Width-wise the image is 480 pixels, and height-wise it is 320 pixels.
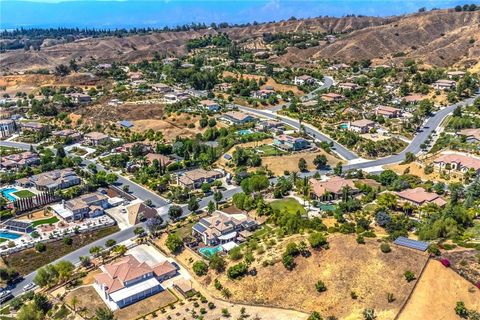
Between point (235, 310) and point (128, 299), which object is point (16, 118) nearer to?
point (128, 299)

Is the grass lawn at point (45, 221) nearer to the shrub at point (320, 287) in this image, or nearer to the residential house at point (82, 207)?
the residential house at point (82, 207)

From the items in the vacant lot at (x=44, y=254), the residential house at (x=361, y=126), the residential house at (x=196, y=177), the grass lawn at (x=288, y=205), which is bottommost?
the vacant lot at (x=44, y=254)

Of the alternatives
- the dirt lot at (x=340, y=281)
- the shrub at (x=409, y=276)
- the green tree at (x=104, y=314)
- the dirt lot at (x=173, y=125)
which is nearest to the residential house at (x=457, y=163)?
the dirt lot at (x=340, y=281)

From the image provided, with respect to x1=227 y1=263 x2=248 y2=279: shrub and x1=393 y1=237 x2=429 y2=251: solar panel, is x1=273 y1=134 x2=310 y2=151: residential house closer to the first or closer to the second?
x1=393 y1=237 x2=429 y2=251: solar panel

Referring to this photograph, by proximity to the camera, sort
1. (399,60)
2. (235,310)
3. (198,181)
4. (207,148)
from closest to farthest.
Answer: (235,310), (198,181), (207,148), (399,60)

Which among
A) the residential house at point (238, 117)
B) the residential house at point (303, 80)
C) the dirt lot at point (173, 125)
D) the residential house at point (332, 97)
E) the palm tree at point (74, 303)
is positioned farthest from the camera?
the residential house at point (303, 80)

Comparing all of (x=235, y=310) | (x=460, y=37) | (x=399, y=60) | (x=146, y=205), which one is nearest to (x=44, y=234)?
(x=146, y=205)

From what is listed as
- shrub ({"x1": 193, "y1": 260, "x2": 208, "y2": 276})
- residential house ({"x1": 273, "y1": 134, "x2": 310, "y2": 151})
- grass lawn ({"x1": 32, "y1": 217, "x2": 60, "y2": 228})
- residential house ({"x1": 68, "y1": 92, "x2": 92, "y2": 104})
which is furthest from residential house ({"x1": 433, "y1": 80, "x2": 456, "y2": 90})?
grass lawn ({"x1": 32, "y1": 217, "x2": 60, "y2": 228})
